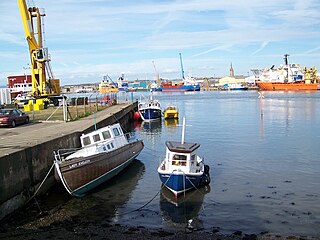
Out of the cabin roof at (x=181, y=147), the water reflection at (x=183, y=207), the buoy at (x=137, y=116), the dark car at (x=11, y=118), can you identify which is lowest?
the water reflection at (x=183, y=207)

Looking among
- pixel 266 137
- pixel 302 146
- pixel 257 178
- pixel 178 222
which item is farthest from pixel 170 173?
pixel 266 137

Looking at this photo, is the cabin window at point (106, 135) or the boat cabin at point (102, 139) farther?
the cabin window at point (106, 135)

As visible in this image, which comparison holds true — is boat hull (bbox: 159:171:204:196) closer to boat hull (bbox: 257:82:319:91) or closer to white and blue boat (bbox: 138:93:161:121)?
white and blue boat (bbox: 138:93:161:121)

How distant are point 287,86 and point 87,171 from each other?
5800 inches

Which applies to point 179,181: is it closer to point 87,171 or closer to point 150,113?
point 87,171

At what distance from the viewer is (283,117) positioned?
58812 mm

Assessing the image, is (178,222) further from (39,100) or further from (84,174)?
(39,100)

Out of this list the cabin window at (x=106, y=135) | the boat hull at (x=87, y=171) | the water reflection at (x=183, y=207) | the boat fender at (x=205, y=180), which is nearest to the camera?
the water reflection at (x=183, y=207)

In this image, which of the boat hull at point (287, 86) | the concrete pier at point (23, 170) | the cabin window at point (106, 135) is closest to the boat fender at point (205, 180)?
the cabin window at point (106, 135)

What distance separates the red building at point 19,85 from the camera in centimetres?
8481

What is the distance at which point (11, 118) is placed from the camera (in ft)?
109

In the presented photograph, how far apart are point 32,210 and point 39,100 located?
126ft

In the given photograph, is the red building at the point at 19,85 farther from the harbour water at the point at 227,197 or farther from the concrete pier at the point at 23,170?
the concrete pier at the point at 23,170

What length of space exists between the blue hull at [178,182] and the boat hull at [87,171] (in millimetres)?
3359
